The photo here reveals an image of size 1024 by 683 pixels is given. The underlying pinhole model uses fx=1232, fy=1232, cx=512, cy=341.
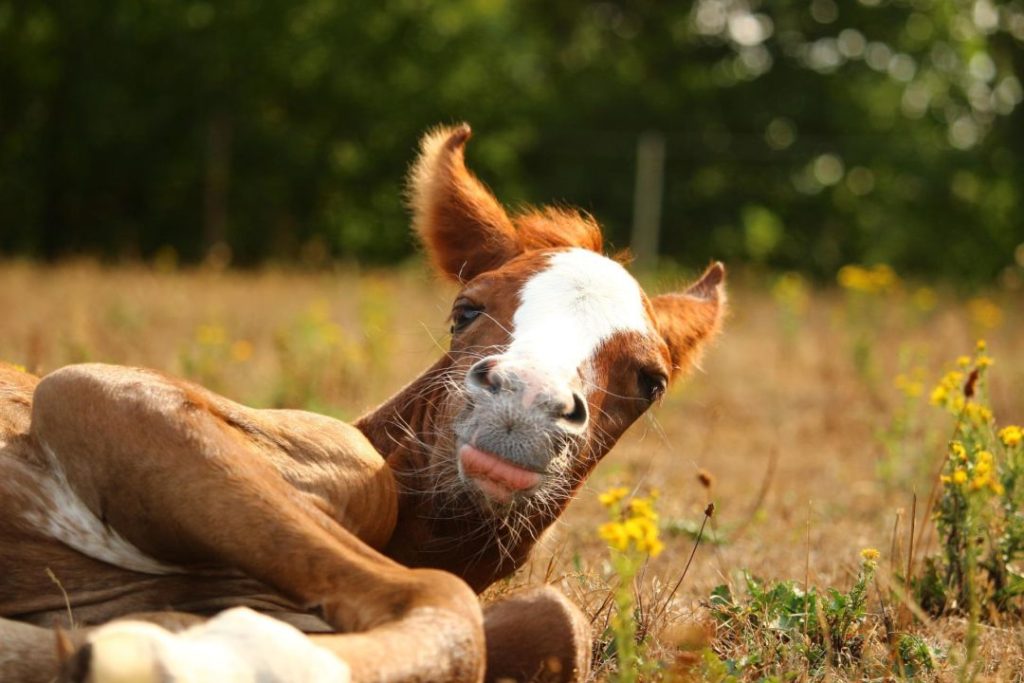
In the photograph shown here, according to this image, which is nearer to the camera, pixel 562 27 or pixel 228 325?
pixel 228 325

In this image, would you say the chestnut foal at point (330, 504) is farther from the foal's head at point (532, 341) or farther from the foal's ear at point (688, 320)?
the foal's ear at point (688, 320)

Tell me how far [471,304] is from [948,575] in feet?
6.01

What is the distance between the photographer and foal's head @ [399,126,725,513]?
2.87m

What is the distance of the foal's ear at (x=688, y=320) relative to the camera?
3820 millimetres

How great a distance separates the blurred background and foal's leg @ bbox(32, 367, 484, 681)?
15.3 metres

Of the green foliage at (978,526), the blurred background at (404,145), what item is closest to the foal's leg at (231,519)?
the green foliage at (978,526)

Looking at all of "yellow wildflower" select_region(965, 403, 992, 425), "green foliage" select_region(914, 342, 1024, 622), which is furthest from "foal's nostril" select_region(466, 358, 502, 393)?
"yellow wildflower" select_region(965, 403, 992, 425)

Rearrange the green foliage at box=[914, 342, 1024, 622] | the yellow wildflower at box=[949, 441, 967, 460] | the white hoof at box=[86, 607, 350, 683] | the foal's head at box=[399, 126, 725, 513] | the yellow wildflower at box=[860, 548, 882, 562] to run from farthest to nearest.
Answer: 1. the green foliage at box=[914, 342, 1024, 622]
2. the yellow wildflower at box=[949, 441, 967, 460]
3. the yellow wildflower at box=[860, 548, 882, 562]
4. the foal's head at box=[399, 126, 725, 513]
5. the white hoof at box=[86, 607, 350, 683]

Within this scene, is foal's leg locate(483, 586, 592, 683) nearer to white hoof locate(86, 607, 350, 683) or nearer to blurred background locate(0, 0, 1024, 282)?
white hoof locate(86, 607, 350, 683)

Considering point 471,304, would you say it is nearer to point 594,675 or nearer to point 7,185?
point 594,675

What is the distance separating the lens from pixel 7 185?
1942cm

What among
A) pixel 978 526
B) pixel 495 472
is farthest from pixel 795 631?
pixel 495 472

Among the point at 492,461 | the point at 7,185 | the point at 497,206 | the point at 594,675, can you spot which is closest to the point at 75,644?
the point at 492,461

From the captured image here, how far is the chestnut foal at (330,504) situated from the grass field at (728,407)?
445mm
